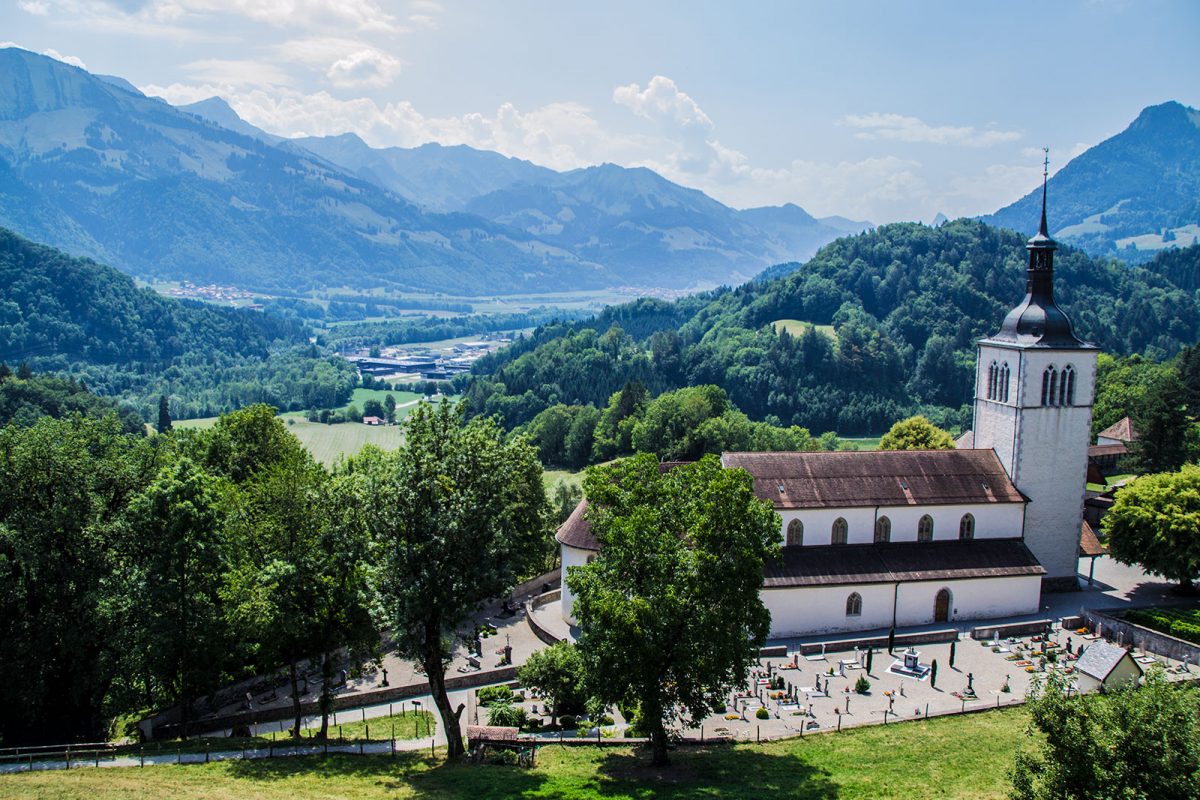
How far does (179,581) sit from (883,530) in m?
35.3

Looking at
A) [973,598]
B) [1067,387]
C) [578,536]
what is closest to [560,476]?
[578,536]

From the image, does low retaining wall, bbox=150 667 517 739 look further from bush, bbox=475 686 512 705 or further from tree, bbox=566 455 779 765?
tree, bbox=566 455 779 765

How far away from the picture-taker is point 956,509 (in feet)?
166

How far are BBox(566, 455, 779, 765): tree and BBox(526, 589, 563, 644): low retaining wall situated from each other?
54.2 feet

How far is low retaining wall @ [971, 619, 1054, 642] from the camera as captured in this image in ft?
152

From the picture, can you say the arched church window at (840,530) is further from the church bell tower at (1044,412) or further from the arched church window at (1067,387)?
the arched church window at (1067,387)

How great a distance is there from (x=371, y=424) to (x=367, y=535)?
153108 mm

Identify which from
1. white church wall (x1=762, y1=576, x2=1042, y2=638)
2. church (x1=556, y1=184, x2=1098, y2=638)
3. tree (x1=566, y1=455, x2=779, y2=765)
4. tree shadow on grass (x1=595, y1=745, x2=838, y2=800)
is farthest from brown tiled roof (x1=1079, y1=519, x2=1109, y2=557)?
tree (x1=566, y1=455, x2=779, y2=765)

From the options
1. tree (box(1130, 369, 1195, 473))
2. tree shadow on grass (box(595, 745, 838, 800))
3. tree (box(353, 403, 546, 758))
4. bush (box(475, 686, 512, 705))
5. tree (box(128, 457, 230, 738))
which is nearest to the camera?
tree shadow on grass (box(595, 745, 838, 800))

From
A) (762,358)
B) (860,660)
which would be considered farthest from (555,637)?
(762,358)

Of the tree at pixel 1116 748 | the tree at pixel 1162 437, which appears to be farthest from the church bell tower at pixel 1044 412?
the tree at pixel 1116 748

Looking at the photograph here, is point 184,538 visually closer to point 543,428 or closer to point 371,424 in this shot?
point 543,428

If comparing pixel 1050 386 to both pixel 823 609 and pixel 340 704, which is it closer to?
pixel 823 609

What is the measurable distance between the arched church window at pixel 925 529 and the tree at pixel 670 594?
23509 mm
